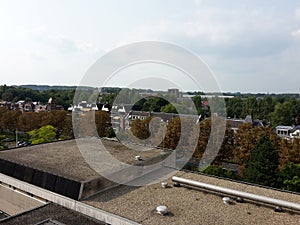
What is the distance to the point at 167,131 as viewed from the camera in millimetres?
18781

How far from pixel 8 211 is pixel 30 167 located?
1.90 meters

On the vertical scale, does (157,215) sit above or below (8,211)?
above

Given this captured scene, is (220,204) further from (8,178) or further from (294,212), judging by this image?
(8,178)

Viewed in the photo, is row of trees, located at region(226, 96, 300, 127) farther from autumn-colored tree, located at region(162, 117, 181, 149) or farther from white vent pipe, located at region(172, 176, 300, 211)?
white vent pipe, located at region(172, 176, 300, 211)

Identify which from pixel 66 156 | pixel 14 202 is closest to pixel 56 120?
pixel 66 156

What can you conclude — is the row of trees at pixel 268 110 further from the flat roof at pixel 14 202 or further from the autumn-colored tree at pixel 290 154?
the flat roof at pixel 14 202

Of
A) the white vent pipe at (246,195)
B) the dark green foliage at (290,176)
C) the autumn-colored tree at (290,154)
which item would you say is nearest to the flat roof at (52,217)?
the white vent pipe at (246,195)

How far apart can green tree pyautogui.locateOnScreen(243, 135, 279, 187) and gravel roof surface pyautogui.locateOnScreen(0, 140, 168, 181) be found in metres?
4.67

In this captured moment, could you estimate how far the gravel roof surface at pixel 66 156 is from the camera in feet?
27.3

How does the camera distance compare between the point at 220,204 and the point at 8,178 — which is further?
the point at 8,178

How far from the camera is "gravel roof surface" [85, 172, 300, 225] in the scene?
628cm

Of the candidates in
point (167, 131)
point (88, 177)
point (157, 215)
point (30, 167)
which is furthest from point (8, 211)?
point (167, 131)

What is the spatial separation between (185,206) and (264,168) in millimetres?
6816

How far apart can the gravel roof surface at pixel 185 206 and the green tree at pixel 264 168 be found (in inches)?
165
